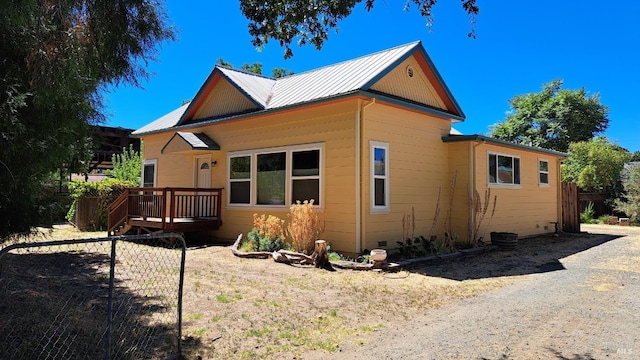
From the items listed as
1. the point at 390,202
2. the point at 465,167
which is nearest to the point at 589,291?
the point at 390,202

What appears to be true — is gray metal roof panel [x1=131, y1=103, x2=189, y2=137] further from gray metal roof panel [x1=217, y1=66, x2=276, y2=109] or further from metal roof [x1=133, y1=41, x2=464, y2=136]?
gray metal roof panel [x1=217, y1=66, x2=276, y2=109]

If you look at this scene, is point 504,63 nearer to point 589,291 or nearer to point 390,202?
point 390,202

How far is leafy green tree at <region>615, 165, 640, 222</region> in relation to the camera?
2016 centimetres

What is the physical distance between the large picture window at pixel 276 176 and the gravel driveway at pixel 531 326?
198 inches

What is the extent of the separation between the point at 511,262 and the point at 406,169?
3.30 meters

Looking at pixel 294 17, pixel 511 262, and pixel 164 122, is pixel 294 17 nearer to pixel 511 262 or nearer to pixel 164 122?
pixel 511 262

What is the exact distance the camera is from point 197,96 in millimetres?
13266

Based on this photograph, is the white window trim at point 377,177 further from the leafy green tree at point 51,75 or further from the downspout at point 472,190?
the leafy green tree at point 51,75

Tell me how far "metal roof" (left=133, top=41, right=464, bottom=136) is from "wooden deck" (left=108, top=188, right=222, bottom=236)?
2861 millimetres

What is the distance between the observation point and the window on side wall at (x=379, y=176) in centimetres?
941

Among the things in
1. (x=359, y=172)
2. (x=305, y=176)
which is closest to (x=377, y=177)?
(x=359, y=172)

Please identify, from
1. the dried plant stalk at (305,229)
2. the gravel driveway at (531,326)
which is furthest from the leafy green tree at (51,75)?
the dried plant stalk at (305,229)

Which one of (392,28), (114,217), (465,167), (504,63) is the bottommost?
(114,217)

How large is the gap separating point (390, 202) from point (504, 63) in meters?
18.9
